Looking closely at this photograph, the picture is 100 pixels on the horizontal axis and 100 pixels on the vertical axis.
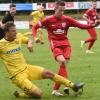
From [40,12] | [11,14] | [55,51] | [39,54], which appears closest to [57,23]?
[55,51]

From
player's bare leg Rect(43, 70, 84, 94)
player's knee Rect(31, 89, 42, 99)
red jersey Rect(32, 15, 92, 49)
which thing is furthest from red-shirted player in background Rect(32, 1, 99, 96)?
player's knee Rect(31, 89, 42, 99)

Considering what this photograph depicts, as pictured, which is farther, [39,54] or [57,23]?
[39,54]

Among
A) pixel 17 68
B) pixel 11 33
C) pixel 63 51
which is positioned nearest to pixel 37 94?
pixel 17 68

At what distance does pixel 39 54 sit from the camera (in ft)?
62.8

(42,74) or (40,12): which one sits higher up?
(42,74)

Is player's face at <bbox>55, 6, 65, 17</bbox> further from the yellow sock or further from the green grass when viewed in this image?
the green grass

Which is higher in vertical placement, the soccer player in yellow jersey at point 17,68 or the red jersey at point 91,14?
the soccer player in yellow jersey at point 17,68

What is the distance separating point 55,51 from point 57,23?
24.2 inches

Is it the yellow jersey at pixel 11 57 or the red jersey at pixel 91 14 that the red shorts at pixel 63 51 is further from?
the red jersey at pixel 91 14

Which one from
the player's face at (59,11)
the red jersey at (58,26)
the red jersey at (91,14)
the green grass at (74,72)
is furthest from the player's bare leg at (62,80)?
the red jersey at (91,14)

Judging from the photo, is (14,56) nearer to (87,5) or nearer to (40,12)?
(40,12)

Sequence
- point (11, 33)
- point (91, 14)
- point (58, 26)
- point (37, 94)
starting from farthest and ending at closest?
point (91, 14), point (58, 26), point (11, 33), point (37, 94)

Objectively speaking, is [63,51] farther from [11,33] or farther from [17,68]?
[11,33]

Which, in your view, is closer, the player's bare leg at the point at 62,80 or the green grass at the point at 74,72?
the player's bare leg at the point at 62,80
